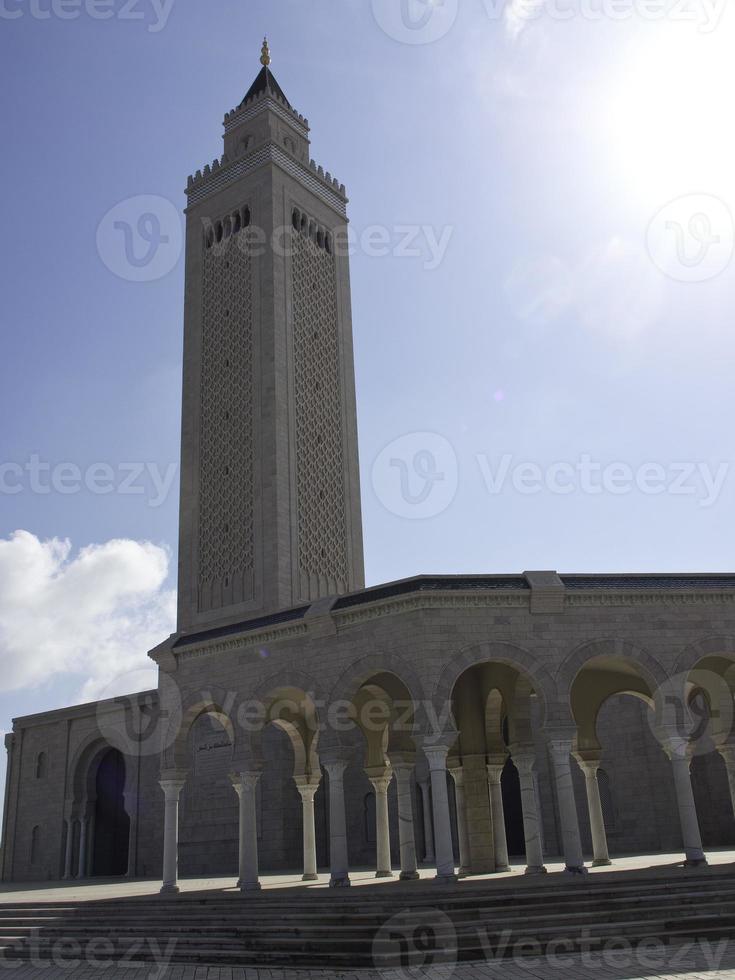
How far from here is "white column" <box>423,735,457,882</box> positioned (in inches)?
597

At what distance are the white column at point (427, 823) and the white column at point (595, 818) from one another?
360 inches

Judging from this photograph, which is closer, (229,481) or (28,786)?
(229,481)

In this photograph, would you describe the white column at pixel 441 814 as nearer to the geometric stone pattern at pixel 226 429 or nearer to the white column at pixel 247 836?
the white column at pixel 247 836

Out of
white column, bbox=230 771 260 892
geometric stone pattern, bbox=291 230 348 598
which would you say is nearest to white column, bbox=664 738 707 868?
white column, bbox=230 771 260 892

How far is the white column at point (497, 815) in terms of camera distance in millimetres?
19234

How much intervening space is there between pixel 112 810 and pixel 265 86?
30.9 meters

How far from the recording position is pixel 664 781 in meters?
26.8

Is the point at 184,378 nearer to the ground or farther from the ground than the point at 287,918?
farther from the ground

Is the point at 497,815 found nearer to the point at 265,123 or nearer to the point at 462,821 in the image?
the point at 462,821

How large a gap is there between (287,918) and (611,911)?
4.75 metres

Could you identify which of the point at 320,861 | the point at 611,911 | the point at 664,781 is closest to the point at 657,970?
the point at 611,911

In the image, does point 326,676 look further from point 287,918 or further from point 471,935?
point 471,935

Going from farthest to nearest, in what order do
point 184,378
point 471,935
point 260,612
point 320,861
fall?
point 184,378, point 260,612, point 320,861, point 471,935

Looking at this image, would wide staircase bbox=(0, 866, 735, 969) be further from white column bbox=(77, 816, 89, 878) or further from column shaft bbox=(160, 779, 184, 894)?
white column bbox=(77, 816, 89, 878)
